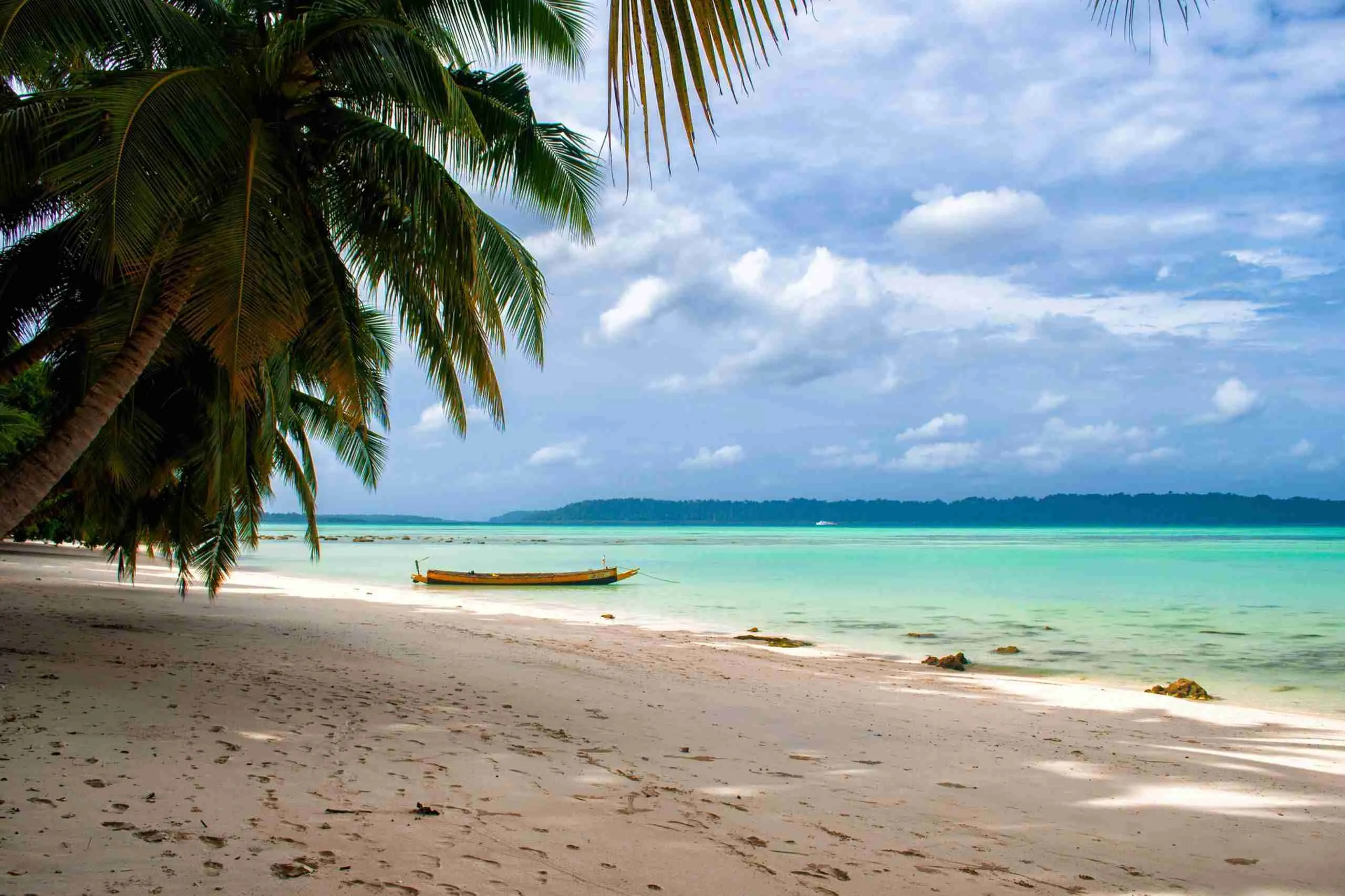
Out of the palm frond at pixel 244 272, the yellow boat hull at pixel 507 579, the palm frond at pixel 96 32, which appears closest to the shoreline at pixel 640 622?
the yellow boat hull at pixel 507 579

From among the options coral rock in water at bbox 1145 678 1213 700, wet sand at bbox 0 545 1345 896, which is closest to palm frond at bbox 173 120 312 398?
wet sand at bbox 0 545 1345 896

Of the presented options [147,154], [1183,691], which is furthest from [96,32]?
[1183,691]

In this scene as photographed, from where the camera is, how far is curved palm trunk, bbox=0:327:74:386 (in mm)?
6918

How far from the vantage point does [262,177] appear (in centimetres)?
611

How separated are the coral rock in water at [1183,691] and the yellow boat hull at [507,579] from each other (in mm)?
18873

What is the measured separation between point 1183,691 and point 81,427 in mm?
11884

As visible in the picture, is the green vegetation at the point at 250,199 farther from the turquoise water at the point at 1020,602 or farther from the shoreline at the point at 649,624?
the turquoise water at the point at 1020,602

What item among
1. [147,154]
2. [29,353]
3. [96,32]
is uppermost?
[96,32]

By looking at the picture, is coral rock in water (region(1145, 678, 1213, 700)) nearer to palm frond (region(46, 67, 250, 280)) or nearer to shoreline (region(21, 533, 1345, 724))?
shoreline (region(21, 533, 1345, 724))

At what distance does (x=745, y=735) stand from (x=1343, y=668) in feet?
41.7

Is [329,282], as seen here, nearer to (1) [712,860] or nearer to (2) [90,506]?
(1) [712,860]

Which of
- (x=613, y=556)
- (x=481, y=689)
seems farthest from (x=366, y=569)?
(x=481, y=689)

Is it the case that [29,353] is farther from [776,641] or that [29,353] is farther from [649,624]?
[649,624]

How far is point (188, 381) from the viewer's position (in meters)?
10.5
